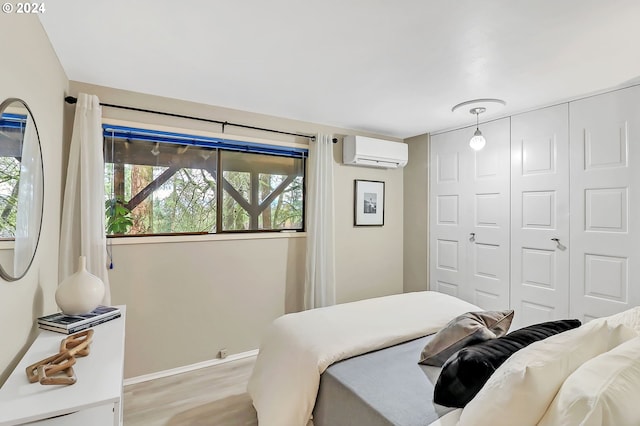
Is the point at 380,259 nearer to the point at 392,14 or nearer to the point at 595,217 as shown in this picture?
the point at 595,217

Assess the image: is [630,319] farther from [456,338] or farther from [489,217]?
[489,217]

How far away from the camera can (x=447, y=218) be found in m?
3.84

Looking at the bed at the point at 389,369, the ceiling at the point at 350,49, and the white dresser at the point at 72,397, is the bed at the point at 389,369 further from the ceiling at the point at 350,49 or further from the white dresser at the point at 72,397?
the ceiling at the point at 350,49

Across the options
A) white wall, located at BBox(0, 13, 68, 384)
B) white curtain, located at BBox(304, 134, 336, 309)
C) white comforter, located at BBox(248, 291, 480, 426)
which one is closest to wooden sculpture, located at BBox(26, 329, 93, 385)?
white wall, located at BBox(0, 13, 68, 384)

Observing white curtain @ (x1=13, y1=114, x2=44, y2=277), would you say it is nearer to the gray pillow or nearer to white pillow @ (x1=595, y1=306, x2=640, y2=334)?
the gray pillow

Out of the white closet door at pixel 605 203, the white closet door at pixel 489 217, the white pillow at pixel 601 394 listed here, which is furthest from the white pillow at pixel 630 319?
the white closet door at pixel 489 217

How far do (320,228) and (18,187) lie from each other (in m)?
2.44

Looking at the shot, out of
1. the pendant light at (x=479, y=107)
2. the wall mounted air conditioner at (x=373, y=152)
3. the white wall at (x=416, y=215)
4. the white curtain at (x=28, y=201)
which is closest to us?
the white curtain at (x=28, y=201)

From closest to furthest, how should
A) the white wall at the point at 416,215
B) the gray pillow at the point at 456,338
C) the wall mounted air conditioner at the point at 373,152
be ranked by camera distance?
the gray pillow at the point at 456,338 < the wall mounted air conditioner at the point at 373,152 < the white wall at the point at 416,215

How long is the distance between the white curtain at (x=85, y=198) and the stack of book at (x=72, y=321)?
607 mm

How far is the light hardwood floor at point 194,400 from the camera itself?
221 cm

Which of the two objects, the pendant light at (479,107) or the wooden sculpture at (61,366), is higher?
the pendant light at (479,107)

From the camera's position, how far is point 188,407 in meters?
2.35

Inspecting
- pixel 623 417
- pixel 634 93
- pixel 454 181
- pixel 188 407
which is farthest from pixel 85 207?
pixel 634 93
